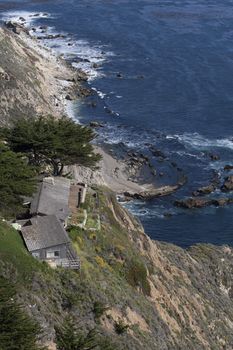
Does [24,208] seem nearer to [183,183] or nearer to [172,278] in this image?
[172,278]

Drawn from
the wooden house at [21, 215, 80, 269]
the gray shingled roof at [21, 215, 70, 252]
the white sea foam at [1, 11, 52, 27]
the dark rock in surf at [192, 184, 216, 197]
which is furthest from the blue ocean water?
the wooden house at [21, 215, 80, 269]

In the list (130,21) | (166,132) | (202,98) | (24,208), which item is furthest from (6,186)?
(130,21)

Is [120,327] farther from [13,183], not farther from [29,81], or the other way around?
[29,81]

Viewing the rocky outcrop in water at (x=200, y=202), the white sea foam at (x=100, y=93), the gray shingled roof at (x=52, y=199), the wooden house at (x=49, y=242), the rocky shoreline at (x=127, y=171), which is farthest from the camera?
the white sea foam at (x=100, y=93)

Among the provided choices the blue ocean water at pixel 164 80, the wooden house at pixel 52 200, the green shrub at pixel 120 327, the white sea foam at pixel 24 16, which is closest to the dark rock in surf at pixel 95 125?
the blue ocean water at pixel 164 80

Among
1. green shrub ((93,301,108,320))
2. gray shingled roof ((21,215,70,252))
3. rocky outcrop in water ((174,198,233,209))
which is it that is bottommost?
rocky outcrop in water ((174,198,233,209))

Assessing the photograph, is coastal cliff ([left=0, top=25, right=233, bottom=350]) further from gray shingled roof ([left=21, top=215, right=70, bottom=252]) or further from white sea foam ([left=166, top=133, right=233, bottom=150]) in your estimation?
white sea foam ([left=166, top=133, right=233, bottom=150])

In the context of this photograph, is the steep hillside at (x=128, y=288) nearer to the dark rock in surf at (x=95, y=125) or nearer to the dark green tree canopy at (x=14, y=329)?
the dark green tree canopy at (x=14, y=329)
